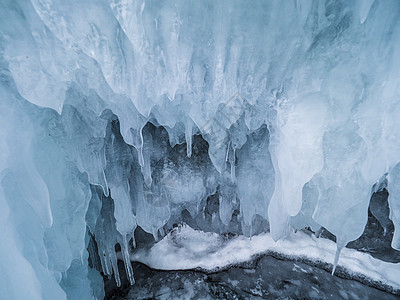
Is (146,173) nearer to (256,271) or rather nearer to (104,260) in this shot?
(104,260)

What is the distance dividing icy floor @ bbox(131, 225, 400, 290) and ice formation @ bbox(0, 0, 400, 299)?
7.13ft

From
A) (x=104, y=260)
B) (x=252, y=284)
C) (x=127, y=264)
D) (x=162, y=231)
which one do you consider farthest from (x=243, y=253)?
(x=104, y=260)

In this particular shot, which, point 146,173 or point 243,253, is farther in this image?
point 243,253

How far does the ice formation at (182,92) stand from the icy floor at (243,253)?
2.17 m

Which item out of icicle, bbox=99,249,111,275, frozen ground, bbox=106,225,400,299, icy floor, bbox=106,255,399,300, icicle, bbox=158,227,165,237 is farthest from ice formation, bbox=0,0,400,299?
icicle, bbox=158,227,165,237

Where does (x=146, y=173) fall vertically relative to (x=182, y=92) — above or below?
below

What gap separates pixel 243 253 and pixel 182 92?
3.57 metres

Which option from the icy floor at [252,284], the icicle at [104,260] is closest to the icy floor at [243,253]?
the icy floor at [252,284]

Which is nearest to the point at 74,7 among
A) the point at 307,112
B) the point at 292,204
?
the point at 307,112

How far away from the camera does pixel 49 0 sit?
1242mm

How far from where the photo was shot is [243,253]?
425 centimetres

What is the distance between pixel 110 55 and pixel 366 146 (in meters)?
1.93

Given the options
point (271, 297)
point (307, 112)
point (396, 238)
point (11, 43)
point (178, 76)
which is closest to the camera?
point (11, 43)

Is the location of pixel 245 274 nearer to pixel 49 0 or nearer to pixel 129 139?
pixel 129 139
